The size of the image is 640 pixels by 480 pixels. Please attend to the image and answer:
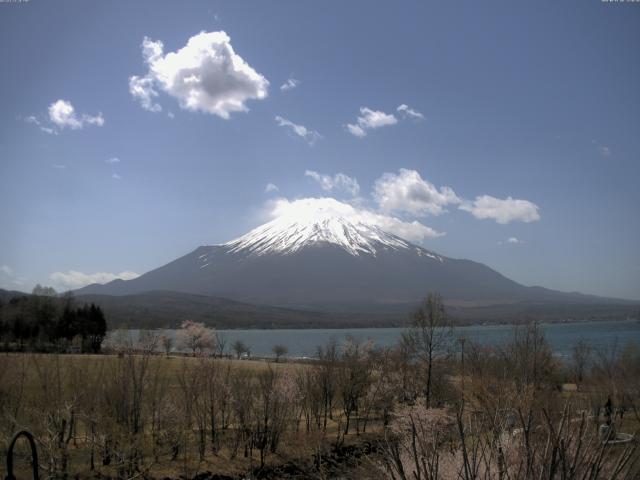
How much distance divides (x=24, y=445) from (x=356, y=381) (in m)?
21.5

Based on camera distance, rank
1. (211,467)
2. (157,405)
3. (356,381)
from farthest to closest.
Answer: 1. (356,381)
2. (157,405)
3. (211,467)

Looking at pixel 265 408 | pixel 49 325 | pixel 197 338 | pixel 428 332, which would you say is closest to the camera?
pixel 265 408

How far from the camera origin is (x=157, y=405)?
27.5 meters

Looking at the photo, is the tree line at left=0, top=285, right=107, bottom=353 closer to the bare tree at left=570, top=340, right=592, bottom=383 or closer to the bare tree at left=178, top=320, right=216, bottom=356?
the bare tree at left=178, top=320, right=216, bottom=356

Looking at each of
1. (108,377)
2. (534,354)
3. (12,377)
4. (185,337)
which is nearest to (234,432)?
(108,377)

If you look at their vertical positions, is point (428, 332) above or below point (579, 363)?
above

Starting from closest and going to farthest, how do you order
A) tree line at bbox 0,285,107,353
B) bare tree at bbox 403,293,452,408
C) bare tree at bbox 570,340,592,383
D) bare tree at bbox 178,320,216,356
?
bare tree at bbox 403,293,452,408, bare tree at bbox 570,340,592,383, tree line at bbox 0,285,107,353, bare tree at bbox 178,320,216,356

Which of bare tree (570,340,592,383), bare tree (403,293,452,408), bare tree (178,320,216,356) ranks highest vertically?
bare tree (403,293,452,408)

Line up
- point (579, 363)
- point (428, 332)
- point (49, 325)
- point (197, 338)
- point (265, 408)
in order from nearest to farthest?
point (265, 408), point (428, 332), point (579, 363), point (49, 325), point (197, 338)

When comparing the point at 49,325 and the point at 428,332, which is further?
the point at 49,325

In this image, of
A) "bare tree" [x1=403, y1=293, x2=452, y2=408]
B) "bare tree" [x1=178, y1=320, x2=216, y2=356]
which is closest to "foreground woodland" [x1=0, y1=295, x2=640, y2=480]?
"bare tree" [x1=403, y1=293, x2=452, y2=408]

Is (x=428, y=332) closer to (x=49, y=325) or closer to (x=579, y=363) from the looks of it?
(x=579, y=363)

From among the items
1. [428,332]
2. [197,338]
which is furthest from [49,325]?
[428,332]

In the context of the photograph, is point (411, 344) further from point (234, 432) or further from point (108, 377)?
point (108, 377)
